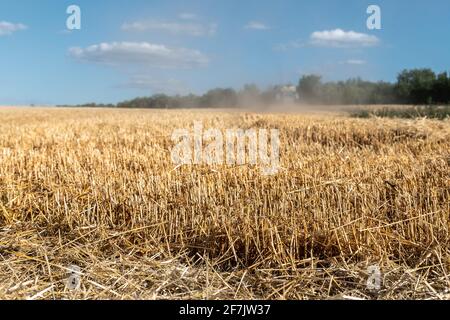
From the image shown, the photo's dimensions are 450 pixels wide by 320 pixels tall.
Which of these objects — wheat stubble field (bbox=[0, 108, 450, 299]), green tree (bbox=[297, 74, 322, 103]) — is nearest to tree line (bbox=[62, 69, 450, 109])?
green tree (bbox=[297, 74, 322, 103])

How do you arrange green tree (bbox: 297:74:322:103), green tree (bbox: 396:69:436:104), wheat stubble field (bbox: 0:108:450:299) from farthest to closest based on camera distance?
green tree (bbox: 396:69:436:104) → green tree (bbox: 297:74:322:103) → wheat stubble field (bbox: 0:108:450:299)

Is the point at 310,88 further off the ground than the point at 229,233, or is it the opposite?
the point at 310,88

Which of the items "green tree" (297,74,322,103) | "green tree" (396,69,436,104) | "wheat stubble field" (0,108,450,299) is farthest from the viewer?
"green tree" (396,69,436,104)

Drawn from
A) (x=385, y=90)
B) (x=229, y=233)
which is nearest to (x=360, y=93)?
(x=385, y=90)

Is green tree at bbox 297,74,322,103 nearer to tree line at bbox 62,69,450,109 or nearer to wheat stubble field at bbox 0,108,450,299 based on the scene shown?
tree line at bbox 62,69,450,109

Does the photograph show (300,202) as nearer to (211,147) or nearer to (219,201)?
(219,201)

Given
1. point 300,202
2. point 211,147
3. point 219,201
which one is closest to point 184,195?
point 219,201

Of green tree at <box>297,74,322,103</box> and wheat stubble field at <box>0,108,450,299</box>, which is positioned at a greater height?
green tree at <box>297,74,322,103</box>

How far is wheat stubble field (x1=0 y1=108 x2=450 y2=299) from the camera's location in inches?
154

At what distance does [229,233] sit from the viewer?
178 inches

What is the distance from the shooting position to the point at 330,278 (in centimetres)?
394

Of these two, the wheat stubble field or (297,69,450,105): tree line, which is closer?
the wheat stubble field

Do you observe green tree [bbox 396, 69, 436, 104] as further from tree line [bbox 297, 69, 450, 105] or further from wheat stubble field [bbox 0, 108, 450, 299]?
wheat stubble field [bbox 0, 108, 450, 299]

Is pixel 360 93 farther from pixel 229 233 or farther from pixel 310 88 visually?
pixel 229 233
